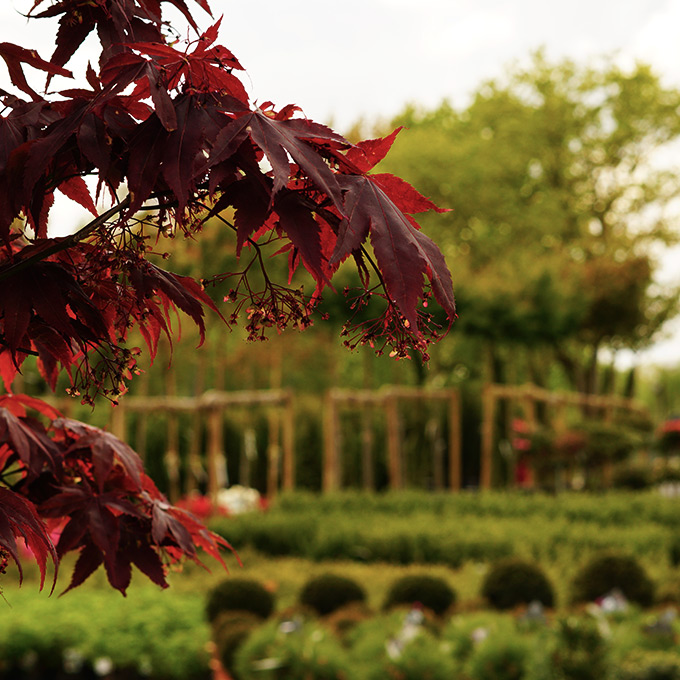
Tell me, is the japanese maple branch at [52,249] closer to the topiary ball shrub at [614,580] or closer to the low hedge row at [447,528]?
the topiary ball shrub at [614,580]

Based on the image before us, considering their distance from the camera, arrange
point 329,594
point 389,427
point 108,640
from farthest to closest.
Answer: point 389,427 < point 329,594 < point 108,640

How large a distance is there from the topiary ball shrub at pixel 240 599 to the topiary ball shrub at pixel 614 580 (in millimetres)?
2284

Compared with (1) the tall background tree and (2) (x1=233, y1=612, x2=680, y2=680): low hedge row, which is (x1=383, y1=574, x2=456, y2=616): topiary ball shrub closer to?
(2) (x1=233, y1=612, x2=680, y2=680): low hedge row

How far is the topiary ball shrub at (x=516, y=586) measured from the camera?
6.40 metres

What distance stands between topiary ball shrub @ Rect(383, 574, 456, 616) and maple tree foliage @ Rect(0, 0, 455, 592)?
4.82 metres

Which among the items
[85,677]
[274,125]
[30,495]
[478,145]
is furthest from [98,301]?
[478,145]

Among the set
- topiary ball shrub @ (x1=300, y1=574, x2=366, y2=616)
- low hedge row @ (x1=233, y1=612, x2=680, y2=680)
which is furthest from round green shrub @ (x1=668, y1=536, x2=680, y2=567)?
topiary ball shrub @ (x1=300, y1=574, x2=366, y2=616)

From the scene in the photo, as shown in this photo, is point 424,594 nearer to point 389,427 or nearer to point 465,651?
point 465,651

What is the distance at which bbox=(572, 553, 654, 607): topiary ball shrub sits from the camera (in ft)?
21.4

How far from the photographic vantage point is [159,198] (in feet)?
4.70

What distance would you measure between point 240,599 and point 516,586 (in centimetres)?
194

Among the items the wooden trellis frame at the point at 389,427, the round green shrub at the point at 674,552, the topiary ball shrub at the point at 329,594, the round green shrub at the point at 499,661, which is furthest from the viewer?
the wooden trellis frame at the point at 389,427

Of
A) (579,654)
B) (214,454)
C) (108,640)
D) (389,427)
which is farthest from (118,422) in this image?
(579,654)

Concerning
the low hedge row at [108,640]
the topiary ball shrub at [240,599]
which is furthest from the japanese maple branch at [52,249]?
the topiary ball shrub at [240,599]
